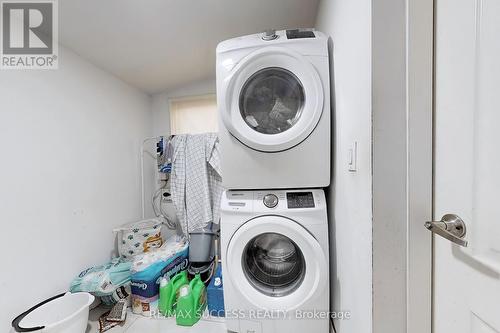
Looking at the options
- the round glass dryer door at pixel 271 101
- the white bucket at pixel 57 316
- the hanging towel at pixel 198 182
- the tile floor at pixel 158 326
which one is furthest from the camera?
the hanging towel at pixel 198 182

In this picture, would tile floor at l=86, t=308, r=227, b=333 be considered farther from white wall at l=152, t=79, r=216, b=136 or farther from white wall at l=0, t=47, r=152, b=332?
white wall at l=152, t=79, r=216, b=136

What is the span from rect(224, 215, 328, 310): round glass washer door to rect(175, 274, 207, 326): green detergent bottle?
0.55 m

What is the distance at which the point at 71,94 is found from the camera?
1645 millimetres

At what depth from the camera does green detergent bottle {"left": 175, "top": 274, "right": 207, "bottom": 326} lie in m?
1.52

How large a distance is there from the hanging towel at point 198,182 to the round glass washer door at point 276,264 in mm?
880

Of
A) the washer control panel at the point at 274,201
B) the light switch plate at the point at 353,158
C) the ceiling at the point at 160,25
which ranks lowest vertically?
the washer control panel at the point at 274,201

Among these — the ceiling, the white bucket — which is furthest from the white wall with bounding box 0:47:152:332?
the ceiling

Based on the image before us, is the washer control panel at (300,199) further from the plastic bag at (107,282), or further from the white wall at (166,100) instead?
the white wall at (166,100)

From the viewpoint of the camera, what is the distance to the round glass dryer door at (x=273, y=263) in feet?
4.25

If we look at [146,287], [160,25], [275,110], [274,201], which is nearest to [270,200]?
[274,201]

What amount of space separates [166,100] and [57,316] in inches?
86.4

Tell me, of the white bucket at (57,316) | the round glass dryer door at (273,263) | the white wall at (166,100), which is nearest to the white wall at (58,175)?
the white bucket at (57,316)
